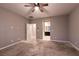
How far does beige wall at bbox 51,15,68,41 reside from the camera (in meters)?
7.41

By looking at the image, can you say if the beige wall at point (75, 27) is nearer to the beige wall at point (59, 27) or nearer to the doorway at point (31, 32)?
the beige wall at point (59, 27)

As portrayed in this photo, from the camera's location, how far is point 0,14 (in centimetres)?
450

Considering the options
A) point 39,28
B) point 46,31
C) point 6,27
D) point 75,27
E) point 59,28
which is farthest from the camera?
point 46,31

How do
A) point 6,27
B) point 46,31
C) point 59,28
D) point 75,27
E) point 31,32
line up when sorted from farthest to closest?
1. point 46,31
2. point 31,32
3. point 59,28
4. point 6,27
5. point 75,27

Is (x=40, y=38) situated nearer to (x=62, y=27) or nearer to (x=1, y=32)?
(x=62, y=27)

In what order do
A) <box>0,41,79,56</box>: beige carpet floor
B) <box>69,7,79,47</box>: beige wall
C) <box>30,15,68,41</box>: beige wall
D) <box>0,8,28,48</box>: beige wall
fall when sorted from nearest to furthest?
<box>0,41,79,56</box>: beige carpet floor
<box>69,7,79,47</box>: beige wall
<box>0,8,28,48</box>: beige wall
<box>30,15,68,41</box>: beige wall

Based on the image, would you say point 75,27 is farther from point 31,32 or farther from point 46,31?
point 31,32

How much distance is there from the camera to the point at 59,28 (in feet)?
25.4

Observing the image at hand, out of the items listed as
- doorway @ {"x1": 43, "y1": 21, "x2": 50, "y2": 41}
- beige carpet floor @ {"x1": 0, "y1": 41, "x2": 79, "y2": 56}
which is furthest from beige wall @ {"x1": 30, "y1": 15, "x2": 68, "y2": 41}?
beige carpet floor @ {"x1": 0, "y1": 41, "x2": 79, "y2": 56}

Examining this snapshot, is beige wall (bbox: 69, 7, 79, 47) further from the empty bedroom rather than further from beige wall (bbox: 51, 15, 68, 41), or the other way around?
beige wall (bbox: 51, 15, 68, 41)

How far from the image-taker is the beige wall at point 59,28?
24.3 feet

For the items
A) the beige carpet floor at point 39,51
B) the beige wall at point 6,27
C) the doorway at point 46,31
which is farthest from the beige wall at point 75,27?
the doorway at point 46,31

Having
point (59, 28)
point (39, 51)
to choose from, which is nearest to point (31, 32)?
point (59, 28)

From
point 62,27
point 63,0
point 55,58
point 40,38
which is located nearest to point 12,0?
point 63,0
